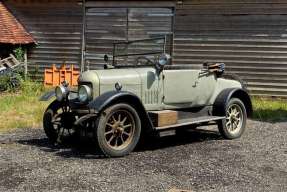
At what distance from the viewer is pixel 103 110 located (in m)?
6.93

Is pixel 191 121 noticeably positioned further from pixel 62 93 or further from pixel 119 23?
pixel 119 23

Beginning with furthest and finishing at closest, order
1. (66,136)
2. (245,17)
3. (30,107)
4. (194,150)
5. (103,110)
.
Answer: (245,17)
(30,107)
(66,136)
(194,150)
(103,110)

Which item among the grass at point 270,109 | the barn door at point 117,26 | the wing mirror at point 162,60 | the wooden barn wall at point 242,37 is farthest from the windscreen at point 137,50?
the barn door at point 117,26

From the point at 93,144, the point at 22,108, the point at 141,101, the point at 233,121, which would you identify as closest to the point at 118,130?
the point at 141,101

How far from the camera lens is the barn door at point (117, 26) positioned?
15602mm

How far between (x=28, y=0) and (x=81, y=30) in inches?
82.9

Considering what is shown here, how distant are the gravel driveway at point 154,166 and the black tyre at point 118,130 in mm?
144

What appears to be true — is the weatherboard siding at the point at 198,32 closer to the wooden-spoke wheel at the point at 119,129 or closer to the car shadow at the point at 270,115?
the car shadow at the point at 270,115

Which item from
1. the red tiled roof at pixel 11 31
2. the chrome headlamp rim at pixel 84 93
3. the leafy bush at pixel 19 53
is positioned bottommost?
the chrome headlamp rim at pixel 84 93

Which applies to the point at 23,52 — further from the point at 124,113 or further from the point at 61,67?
the point at 124,113

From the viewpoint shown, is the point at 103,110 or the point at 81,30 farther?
the point at 81,30

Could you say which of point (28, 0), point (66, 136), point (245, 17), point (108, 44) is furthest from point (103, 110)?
point (28, 0)

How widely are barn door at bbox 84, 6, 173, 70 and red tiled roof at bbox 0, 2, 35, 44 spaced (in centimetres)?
201

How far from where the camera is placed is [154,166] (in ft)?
21.3
